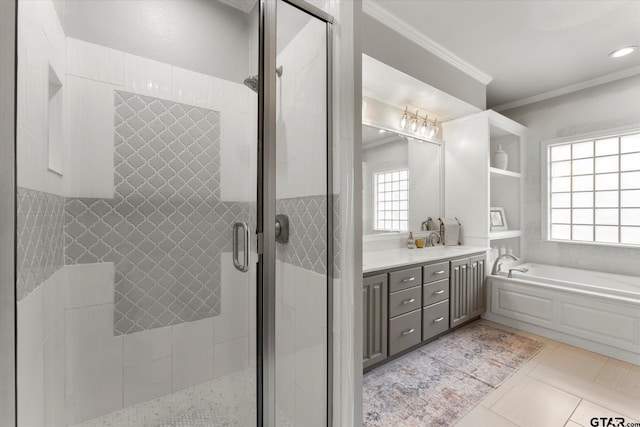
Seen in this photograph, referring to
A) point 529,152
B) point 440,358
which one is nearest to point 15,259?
point 440,358

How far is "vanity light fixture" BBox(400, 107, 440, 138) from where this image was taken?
296 cm

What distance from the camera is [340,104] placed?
1157mm

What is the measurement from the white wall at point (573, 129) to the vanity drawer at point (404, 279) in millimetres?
2287

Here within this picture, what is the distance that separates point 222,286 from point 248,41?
1291 millimetres

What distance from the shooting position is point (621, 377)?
1912 millimetres

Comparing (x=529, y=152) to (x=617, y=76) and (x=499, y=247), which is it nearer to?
(x=617, y=76)

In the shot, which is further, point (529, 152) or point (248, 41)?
point (529, 152)

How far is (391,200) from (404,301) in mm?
1076

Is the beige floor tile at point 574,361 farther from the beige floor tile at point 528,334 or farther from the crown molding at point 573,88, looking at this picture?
the crown molding at point 573,88

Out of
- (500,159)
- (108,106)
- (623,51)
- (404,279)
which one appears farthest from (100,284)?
(623,51)

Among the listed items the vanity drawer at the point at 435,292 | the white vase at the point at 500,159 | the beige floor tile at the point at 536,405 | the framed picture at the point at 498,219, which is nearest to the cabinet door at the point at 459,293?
the vanity drawer at the point at 435,292

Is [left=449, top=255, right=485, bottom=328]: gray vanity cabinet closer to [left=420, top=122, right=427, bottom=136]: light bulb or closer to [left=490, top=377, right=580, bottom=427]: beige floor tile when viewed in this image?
[left=490, top=377, right=580, bottom=427]: beige floor tile

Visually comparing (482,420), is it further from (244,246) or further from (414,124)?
(414,124)

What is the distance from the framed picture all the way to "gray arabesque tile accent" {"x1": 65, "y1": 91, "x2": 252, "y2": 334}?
3.24m
